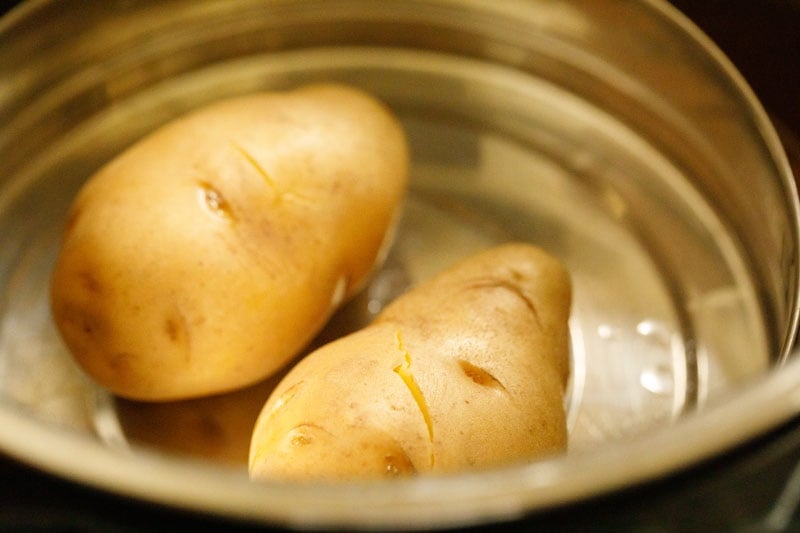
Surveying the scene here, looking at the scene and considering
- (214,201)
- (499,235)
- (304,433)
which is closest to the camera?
(304,433)

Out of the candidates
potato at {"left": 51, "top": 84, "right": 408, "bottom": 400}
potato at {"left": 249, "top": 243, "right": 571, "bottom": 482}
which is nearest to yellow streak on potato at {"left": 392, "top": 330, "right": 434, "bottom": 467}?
potato at {"left": 249, "top": 243, "right": 571, "bottom": 482}

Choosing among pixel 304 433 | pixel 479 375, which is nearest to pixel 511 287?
pixel 479 375

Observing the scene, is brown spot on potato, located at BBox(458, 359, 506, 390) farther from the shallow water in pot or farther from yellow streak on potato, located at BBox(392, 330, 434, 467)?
the shallow water in pot

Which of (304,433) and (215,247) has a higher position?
(215,247)

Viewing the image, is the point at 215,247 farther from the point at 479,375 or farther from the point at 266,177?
the point at 479,375

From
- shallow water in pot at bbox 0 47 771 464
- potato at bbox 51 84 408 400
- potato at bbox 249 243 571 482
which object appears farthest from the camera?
shallow water in pot at bbox 0 47 771 464

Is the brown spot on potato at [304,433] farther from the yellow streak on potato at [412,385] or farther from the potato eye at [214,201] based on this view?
the potato eye at [214,201]

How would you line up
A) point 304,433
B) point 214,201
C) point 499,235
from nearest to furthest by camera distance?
point 304,433, point 214,201, point 499,235
